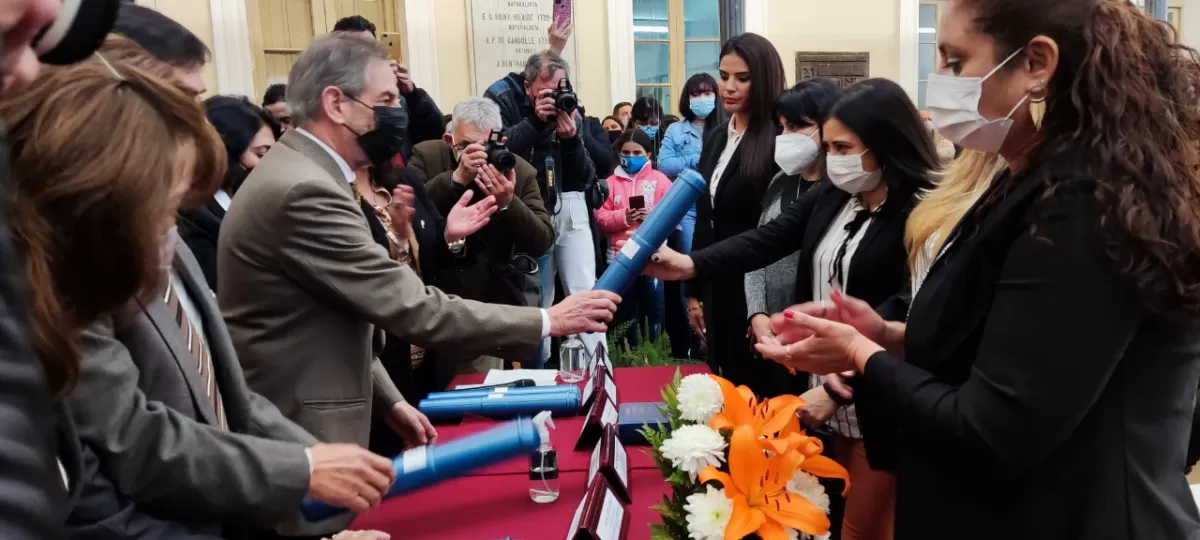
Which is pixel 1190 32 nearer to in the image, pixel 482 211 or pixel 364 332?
pixel 482 211

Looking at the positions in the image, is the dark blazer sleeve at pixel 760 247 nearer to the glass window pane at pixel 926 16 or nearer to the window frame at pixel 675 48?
the window frame at pixel 675 48

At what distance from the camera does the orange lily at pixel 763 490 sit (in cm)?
107

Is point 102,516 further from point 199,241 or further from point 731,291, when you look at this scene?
point 731,291

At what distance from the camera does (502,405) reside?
6.43 feet

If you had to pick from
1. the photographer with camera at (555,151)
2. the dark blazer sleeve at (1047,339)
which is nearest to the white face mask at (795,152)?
the photographer with camera at (555,151)

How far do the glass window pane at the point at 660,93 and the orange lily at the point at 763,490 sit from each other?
7.63 m

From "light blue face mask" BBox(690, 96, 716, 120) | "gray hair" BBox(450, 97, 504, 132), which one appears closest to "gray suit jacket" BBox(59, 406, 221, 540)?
"gray hair" BBox(450, 97, 504, 132)

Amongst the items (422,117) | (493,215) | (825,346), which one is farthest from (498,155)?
(825,346)

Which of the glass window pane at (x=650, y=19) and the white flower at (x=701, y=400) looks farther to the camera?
the glass window pane at (x=650, y=19)

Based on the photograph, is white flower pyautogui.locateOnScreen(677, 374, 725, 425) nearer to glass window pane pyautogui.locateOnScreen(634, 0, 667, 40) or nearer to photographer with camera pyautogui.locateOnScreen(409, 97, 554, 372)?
photographer with camera pyautogui.locateOnScreen(409, 97, 554, 372)

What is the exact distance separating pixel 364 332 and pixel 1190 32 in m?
12.0

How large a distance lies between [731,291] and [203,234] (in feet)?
5.48

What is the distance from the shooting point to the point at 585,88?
8133mm

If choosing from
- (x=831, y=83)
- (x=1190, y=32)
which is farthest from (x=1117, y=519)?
(x=1190, y=32)
